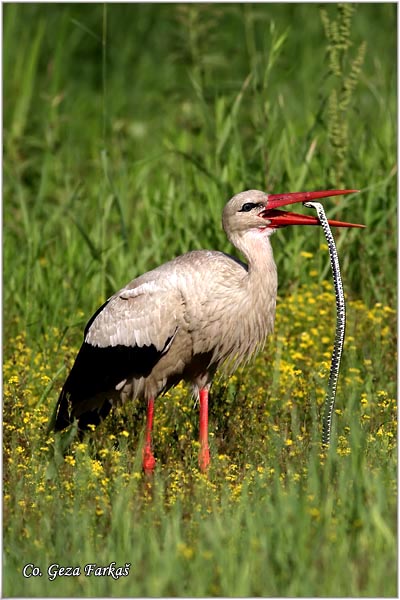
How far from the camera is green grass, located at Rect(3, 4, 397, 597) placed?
3732 millimetres

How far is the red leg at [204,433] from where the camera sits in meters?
4.86

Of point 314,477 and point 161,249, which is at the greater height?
point 161,249

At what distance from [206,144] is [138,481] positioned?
12.7 feet

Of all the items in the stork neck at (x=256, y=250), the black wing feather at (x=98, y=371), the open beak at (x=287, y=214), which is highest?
the open beak at (x=287, y=214)

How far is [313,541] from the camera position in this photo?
12.1 feet

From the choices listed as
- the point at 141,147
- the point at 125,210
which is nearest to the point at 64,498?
the point at 125,210

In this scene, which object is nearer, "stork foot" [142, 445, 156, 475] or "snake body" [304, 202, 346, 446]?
"snake body" [304, 202, 346, 446]

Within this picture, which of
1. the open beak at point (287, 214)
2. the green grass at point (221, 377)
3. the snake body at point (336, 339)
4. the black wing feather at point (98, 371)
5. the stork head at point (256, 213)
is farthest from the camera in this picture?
the black wing feather at point (98, 371)

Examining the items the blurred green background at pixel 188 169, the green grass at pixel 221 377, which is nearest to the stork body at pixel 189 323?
the green grass at pixel 221 377

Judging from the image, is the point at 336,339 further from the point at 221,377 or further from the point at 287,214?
the point at 221,377

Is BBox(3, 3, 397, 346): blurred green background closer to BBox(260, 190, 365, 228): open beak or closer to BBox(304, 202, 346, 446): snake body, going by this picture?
BBox(260, 190, 365, 228): open beak

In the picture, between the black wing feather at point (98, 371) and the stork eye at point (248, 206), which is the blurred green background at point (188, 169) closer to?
the black wing feather at point (98, 371)

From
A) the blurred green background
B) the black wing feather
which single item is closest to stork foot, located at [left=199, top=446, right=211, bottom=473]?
the black wing feather

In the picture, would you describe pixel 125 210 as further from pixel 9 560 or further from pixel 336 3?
pixel 9 560
